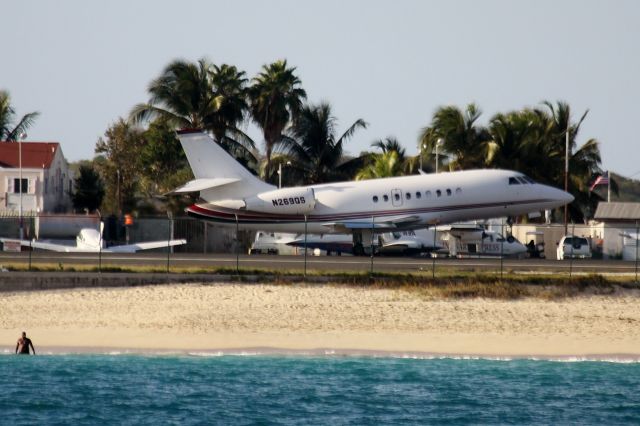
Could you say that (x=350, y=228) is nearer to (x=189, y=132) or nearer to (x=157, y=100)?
(x=189, y=132)

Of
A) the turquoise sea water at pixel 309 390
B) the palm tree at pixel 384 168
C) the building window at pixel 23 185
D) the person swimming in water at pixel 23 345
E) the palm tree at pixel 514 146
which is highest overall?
the palm tree at pixel 514 146

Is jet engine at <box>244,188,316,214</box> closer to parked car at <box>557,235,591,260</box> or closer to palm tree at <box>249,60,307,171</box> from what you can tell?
parked car at <box>557,235,591,260</box>

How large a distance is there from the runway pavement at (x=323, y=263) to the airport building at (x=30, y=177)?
18993 mm

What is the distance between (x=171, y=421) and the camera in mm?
29891

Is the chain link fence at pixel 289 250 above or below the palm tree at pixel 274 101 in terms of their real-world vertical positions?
below

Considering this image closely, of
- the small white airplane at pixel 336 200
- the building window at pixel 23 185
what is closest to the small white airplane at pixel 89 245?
the small white airplane at pixel 336 200

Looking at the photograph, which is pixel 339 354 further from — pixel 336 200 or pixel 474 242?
pixel 474 242

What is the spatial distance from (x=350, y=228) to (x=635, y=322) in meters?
18.3

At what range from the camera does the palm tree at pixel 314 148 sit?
83.1 m

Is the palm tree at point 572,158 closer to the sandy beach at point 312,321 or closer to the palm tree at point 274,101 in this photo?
the palm tree at point 274,101

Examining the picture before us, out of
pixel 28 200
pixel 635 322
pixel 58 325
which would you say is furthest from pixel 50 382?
pixel 28 200

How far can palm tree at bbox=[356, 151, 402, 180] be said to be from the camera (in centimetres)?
7775

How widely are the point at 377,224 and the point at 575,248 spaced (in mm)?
10474

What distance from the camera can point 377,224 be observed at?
55281 mm
